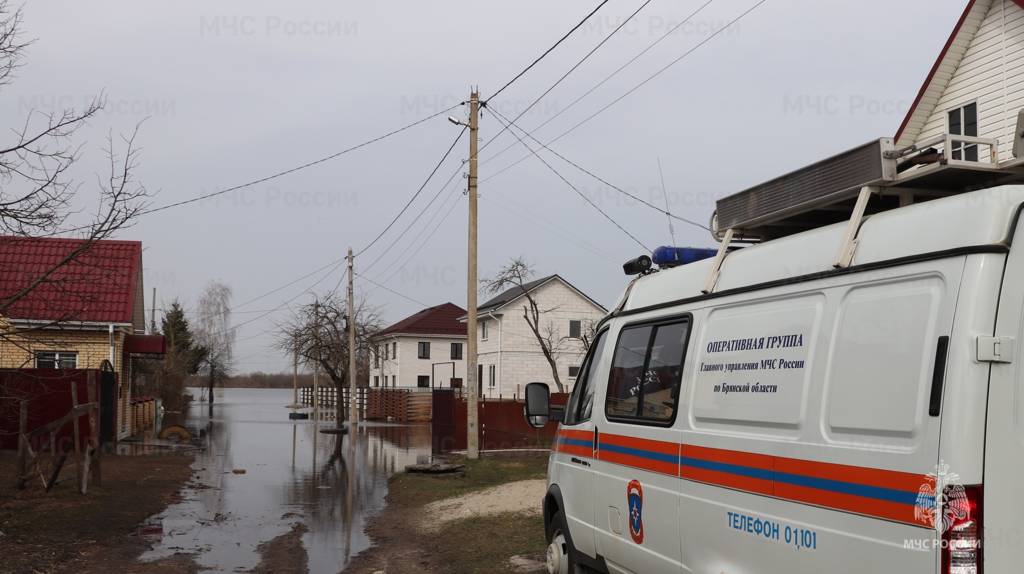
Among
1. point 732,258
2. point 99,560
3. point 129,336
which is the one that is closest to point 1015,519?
point 732,258

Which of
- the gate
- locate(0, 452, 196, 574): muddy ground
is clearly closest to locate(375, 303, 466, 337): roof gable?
the gate

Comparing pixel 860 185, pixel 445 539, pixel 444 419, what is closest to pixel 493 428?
pixel 444 419

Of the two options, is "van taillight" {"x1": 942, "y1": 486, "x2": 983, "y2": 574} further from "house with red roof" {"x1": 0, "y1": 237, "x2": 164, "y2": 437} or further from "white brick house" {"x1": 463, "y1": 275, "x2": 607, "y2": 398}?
"white brick house" {"x1": 463, "y1": 275, "x2": 607, "y2": 398}

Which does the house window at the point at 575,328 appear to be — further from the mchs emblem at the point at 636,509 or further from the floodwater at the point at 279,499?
the mchs emblem at the point at 636,509

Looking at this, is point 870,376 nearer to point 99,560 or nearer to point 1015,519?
point 1015,519

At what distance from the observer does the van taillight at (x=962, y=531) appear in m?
3.30

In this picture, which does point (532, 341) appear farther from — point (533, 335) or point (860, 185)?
point (860, 185)

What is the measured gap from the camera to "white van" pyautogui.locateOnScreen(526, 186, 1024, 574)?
10.9 ft

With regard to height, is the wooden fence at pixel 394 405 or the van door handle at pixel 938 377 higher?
the van door handle at pixel 938 377

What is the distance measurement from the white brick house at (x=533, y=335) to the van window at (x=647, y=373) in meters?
42.3

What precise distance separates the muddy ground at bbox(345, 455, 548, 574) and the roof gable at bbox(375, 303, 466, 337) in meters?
44.7

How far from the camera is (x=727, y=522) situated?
4770 millimetres

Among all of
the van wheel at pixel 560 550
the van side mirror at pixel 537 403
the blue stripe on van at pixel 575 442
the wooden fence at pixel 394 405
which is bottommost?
the wooden fence at pixel 394 405

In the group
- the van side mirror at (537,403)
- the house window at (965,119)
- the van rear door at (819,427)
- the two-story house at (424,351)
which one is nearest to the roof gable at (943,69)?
the house window at (965,119)
